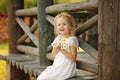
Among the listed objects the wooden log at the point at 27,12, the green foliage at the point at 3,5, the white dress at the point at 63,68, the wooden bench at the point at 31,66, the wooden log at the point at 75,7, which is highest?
the wooden log at the point at 75,7

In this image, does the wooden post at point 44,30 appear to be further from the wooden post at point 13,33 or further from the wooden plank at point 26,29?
the wooden post at point 13,33

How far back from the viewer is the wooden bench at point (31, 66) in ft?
13.6

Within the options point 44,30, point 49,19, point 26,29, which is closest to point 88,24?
point 49,19

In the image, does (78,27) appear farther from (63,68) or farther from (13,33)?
(13,33)

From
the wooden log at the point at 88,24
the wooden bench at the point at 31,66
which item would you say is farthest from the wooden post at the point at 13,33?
the wooden log at the point at 88,24

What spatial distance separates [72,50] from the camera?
3.95 metres

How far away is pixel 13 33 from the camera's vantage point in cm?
664

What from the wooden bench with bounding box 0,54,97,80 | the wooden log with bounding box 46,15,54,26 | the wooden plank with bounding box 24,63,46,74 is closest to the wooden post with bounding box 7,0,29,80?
the wooden bench with bounding box 0,54,97,80

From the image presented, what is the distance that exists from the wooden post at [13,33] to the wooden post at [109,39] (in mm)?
3494

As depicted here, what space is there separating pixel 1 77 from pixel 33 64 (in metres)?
4.39

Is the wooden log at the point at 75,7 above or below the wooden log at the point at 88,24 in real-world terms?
above

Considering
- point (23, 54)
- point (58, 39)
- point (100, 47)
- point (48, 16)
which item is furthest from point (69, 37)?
point (23, 54)

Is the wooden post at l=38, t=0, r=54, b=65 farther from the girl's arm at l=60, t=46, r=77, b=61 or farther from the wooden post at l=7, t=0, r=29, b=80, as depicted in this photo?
the wooden post at l=7, t=0, r=29, b=80

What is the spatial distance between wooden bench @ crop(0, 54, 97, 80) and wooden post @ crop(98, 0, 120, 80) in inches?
26.8
